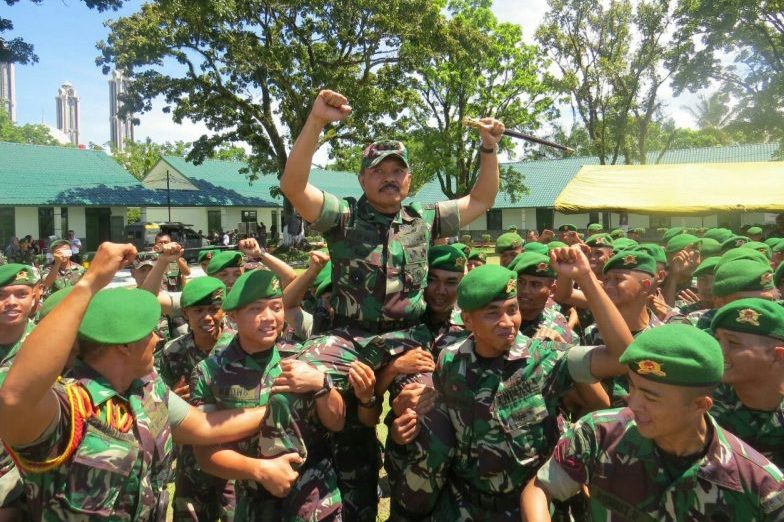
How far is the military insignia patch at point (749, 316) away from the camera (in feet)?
8.75

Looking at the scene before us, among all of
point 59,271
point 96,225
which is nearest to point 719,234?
point 59,271

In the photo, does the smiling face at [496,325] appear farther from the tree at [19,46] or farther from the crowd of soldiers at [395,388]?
the tree at [19,46]

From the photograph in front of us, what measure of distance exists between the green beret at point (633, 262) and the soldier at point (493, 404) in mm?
838

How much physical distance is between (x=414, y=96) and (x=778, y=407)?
24.1 m

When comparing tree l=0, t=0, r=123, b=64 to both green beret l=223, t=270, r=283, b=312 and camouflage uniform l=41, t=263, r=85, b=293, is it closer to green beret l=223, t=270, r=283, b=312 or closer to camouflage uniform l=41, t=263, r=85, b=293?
camouflage uniform l=41, t=263, r=85, b=293

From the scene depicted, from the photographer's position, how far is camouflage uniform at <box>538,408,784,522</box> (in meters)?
2.06

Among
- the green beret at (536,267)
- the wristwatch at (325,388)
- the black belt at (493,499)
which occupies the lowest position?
the black belt at (493,499)

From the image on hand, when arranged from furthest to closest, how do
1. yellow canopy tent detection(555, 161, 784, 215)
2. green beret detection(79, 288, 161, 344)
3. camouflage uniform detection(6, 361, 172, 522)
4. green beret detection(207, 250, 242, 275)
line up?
yellow canopy tent detection(555, 161, 784, 215)
green beret detection(207, 250, 242, 275)
green beret detection(79, 288, 161, 344)
camouflage uniform detection(6, 361, 172, 522)

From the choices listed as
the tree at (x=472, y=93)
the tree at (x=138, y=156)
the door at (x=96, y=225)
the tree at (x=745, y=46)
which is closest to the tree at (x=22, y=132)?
the tree at (x=138, y=156)

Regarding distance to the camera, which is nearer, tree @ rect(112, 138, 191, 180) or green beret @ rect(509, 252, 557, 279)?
green beret @ rect(509, 252, 557, 279)

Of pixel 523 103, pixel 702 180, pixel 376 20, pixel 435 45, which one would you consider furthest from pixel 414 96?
pixel 702 180

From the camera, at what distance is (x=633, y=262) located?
3529 mm

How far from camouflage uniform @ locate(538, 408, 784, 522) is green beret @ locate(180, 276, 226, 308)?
2.54m

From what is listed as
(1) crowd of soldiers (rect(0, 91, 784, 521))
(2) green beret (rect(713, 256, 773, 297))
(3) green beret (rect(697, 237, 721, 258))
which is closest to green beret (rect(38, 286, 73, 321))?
(1) crowd of soldiers (rect(0, 91, 784, 521))
